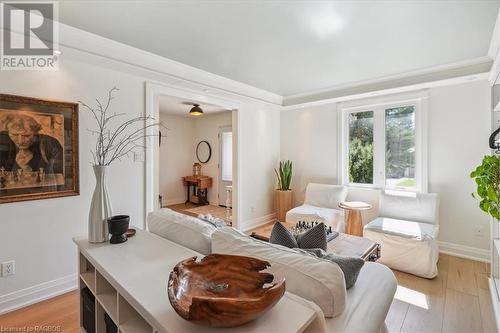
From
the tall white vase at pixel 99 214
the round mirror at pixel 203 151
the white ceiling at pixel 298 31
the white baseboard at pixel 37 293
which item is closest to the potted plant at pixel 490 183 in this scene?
the white ceiling at pixel 298 31

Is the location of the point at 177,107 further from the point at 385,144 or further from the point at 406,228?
the point at 406,228

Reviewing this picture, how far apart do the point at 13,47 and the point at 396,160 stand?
4638mm

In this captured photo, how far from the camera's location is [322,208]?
13.0 ft

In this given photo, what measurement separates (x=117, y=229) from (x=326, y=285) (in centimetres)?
126

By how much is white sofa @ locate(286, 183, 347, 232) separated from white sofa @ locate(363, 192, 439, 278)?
Result: 0.59 m

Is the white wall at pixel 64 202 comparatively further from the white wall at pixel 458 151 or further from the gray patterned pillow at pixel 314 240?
the white wall at pixel 458 151

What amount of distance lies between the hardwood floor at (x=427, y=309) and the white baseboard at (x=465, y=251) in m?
0.46

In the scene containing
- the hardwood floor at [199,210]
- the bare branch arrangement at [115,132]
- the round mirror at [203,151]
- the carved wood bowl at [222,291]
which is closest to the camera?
the carved wood bowl at [222,291]

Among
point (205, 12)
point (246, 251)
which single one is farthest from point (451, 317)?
point (205, 12)

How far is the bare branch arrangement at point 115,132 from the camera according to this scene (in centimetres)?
256

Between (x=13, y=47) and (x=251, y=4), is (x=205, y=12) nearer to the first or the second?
(x=251, y=4)

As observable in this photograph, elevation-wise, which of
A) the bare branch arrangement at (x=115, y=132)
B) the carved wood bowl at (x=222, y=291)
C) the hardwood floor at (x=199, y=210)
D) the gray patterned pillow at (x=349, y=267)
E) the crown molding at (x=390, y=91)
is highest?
the crown molding at (x=390, y=91)

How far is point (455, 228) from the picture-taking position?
3.26m

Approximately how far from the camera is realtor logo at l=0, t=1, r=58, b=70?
6.25 ft
